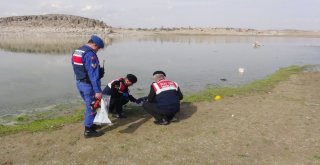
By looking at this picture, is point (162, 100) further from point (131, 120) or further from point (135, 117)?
point (135, 117)

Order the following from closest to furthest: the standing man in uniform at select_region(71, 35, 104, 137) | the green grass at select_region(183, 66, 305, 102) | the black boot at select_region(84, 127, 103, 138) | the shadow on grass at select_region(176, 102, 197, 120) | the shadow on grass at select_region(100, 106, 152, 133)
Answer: the standing man in uniform at select_region(71, 35, 104, 137), the black boot at select_region(84, 127, 103, 138), the shadow on grass at select_region(100, 106, 152, 133), the shadow on grass at select_region(176, 102, 197, 120), the green grass at select_region(183, 66, 305, 102)

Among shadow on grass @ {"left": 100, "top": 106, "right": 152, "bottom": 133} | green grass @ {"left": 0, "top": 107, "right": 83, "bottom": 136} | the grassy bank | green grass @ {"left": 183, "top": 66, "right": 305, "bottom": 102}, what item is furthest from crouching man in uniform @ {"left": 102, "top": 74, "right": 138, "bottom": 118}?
green grass @ {"left": 183, "top": 66, "right": 305, "bottom": 102}

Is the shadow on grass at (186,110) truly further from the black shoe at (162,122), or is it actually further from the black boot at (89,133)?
the black boot at (89,133)

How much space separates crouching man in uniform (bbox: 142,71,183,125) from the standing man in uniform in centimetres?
172

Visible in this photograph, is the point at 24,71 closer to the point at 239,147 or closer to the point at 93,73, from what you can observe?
the point at 93,73

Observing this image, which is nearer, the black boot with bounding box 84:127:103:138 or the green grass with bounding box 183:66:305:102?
the black boot with bounding box 84:127:103:138

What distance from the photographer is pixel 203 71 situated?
22.0 metres

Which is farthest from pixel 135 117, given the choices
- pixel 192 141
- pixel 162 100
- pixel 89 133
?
pixel 192 141

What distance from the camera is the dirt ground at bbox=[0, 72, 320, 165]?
22.9ft

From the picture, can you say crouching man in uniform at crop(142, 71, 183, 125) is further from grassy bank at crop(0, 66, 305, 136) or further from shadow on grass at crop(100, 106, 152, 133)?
grassy bank at crop(0, 66, 305, 136)

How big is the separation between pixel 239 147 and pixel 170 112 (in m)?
2.26

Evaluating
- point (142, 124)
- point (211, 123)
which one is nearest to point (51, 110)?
point (142, 124)

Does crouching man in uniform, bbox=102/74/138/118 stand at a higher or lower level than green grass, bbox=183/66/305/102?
higher

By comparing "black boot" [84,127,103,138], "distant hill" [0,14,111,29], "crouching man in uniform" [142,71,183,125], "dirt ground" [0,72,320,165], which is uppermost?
"distant hill" [0,14,111,29]
